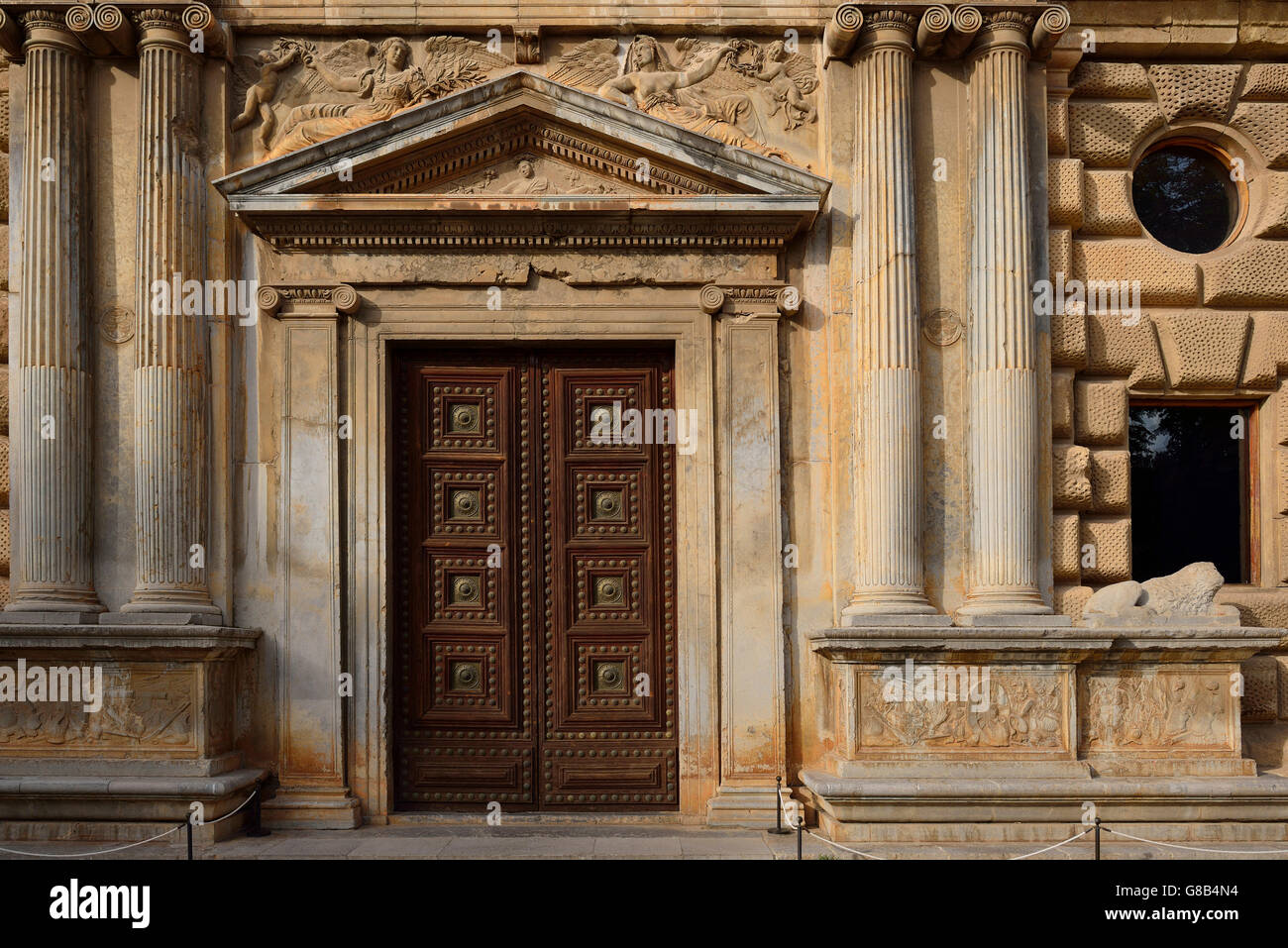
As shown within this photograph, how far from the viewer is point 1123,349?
32.1ft

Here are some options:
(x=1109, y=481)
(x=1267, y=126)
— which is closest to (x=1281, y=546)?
(x=1109, y=481)

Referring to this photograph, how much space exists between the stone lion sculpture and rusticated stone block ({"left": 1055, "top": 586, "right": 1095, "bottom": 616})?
0.80ft

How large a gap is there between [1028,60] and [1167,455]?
3548 millimetres

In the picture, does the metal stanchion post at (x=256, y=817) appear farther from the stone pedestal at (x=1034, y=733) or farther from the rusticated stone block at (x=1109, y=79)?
the rusticated stone block at (x=1109, y=79)

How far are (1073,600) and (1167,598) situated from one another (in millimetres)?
701

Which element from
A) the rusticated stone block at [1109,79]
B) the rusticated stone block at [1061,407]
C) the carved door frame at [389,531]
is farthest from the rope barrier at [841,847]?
the rusticated stone block at [1109,79]

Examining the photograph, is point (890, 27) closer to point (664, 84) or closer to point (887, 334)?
point (664, 84)

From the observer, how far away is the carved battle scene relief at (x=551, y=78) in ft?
31.8

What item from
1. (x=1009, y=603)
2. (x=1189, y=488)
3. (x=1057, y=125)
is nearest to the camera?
(x=1009, y=603)

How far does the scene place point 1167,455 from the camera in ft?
33.1

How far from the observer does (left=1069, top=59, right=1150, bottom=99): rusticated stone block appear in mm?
9992

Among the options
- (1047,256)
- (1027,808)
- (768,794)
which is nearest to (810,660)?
(768,794)

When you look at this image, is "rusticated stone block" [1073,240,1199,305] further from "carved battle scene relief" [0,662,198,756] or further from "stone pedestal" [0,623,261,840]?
"carved battle scene relief" [0,662,198,756]

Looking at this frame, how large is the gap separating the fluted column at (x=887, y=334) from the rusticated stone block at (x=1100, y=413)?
150 centimetres
